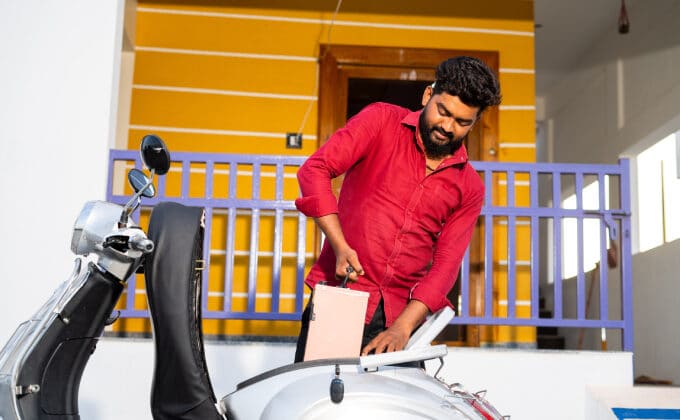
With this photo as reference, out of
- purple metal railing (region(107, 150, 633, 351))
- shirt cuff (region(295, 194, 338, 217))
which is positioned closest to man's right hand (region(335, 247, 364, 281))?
shirt cuff (region(295, 194, 338, 217))

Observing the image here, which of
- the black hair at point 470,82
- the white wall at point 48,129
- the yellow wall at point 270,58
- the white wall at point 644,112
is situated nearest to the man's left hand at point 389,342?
the black hair at point 470,82

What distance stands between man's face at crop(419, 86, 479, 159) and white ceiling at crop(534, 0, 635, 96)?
5229 millimetres

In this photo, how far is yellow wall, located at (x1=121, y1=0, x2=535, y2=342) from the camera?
240 inches

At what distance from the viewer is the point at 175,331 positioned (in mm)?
1734

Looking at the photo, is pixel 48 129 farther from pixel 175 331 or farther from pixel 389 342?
pixel 175 331

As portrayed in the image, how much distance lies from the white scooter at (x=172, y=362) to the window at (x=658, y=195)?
5648 millimetres

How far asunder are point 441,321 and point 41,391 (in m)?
0.93

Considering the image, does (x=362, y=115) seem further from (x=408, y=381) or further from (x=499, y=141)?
(x=499, y=141)

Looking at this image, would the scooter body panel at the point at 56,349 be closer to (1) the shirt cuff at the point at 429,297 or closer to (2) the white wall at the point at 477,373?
(1) the shirt cuff at the point at 429,297

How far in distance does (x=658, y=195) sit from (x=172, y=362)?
6507 millimetres

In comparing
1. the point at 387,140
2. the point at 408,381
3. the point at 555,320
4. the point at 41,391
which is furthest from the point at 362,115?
the point at 555,320

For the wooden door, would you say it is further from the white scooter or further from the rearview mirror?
the white scooter

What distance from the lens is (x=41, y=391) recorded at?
1801mm

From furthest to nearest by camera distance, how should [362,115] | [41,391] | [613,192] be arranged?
[613,192] < [362,115] < [41,391]
